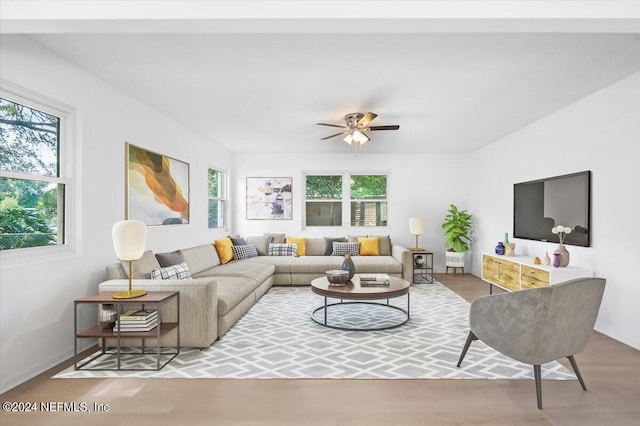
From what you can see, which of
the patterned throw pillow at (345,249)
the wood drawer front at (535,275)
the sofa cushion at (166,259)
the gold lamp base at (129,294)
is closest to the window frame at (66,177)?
the gold lamp base at (129,294)

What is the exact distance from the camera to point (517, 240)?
5.68 metres

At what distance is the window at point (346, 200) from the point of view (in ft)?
25.6

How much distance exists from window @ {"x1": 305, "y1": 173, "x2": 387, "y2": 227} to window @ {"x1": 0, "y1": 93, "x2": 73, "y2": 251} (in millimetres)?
4995

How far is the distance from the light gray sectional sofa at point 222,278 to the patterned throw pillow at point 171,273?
0.10m

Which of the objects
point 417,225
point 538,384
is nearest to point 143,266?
point 538,384

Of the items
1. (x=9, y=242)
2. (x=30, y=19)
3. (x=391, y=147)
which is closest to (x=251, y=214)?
(x=391, y=147)

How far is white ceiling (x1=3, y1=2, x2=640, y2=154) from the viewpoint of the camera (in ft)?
8.75

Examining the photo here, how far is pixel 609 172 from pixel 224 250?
5.12 metres

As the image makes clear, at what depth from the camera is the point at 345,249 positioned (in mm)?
6934

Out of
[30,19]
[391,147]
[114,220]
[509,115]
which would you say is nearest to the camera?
[30,19]

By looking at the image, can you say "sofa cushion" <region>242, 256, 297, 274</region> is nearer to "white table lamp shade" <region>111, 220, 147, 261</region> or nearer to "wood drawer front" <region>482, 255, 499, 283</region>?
"wood drawer front" <region>482, 255, 499, 283</region>

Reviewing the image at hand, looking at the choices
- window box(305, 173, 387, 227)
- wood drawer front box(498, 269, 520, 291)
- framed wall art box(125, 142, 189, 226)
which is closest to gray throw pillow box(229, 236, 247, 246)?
framed wall art box(125, 142, 189, 226)

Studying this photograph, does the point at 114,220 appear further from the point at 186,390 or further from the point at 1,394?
the point at 186,390

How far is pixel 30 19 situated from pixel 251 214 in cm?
581
